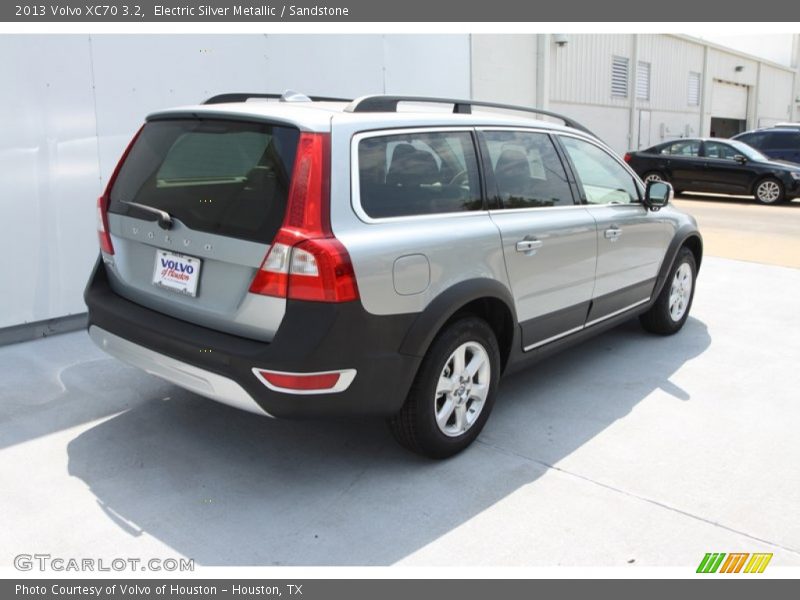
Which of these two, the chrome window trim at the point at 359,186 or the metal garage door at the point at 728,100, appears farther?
the metal garage door at the point at 728,100

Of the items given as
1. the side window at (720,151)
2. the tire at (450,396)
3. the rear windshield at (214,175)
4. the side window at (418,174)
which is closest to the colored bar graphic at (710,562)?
the tire at (450,396)

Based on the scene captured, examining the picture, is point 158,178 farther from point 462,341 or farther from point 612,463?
point 612,463

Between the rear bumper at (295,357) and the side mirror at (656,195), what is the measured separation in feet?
8.86

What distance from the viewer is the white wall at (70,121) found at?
517 cm

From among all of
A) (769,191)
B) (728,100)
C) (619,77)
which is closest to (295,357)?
(769,191)

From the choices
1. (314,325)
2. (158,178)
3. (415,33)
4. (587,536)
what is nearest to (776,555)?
(587,536)

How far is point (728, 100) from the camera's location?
27.4m

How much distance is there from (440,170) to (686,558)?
202 centimetres

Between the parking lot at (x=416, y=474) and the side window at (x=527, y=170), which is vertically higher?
the side window at (x=527, y=170)

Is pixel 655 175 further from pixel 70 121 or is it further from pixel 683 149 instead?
pixel 70 121

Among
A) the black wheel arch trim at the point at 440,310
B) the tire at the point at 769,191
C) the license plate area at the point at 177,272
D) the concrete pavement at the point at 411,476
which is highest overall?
the license plate area at the point at 177,272

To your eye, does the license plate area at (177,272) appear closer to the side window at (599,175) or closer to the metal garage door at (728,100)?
the side window at (599,175)

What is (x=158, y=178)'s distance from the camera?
3.54 meters

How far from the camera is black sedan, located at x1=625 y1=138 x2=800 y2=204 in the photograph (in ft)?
49.3
